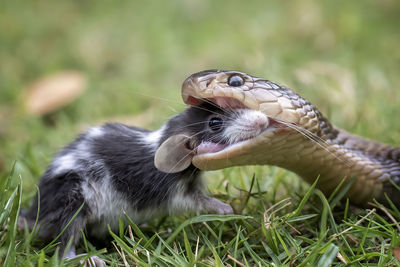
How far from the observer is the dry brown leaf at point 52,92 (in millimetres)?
5383

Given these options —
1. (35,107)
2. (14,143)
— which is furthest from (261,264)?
(35,107)

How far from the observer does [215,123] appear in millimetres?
2555

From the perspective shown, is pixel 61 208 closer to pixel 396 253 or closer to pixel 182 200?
pixel 182 200

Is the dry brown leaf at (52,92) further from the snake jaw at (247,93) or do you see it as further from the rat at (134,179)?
the snake jaw at (247,93)

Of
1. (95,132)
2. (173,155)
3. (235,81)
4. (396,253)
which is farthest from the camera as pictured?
(95,132)

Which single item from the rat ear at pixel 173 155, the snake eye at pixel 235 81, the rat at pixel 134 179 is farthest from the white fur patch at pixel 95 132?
the snake eye at pixel 235 81

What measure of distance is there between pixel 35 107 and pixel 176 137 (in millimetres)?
3177

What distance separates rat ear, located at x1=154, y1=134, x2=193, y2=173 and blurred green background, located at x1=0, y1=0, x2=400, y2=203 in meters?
1.81

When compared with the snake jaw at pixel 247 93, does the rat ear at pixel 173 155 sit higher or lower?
lower

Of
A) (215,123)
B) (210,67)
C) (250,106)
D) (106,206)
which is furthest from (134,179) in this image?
(210,67)

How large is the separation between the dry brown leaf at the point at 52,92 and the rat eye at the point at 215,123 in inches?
125

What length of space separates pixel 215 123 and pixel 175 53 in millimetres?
4214

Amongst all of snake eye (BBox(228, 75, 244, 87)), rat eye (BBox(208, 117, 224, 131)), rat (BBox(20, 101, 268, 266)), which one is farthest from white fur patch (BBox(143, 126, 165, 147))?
snake eye (BBox(228, 75, 244, 87))

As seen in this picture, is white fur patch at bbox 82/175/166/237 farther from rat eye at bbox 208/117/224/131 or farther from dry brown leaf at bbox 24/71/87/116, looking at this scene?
dry brown leaf at bbox 24/71/87/116
